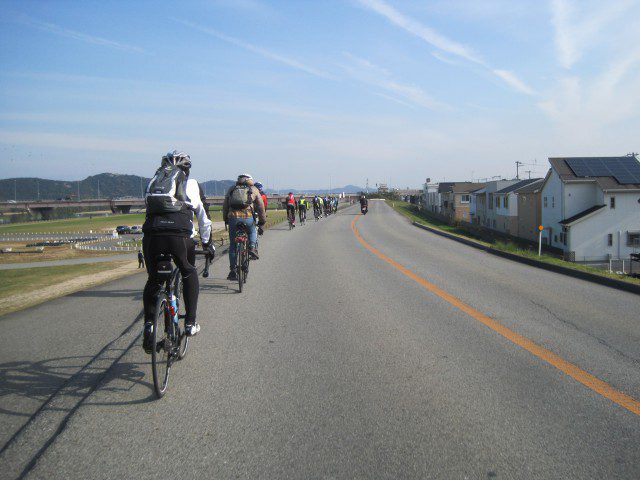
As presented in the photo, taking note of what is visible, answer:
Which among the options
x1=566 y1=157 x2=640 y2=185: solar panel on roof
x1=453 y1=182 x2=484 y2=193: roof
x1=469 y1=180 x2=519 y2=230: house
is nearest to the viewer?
x1=566 y1=157 x2=640 y2=185: solar panel on roof

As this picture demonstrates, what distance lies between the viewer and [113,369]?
4859 millimetres

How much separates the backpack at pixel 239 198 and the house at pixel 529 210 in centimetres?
4681

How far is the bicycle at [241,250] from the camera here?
9.05 metres

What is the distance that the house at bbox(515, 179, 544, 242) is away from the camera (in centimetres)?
5250

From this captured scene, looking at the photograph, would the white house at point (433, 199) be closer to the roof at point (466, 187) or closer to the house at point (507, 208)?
the roof at point (466, 187)

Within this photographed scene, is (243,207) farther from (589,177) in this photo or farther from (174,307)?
(589,177)

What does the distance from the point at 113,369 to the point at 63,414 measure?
100 centimetres

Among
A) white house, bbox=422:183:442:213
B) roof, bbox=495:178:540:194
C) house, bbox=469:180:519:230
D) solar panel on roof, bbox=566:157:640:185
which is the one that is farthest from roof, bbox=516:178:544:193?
white house, bbox=422:183:442:213

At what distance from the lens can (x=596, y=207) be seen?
43875 millimetres

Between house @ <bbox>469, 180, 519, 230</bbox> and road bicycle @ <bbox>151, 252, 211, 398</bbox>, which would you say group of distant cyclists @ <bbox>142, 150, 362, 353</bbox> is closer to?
road bicycle @ <bbox>151, 252, 211, 398</bbox>

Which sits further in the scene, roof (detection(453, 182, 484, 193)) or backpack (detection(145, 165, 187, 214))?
roof (detection(453, 182, 484, 193))

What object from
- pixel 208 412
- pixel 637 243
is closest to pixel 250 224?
pixel 208 412

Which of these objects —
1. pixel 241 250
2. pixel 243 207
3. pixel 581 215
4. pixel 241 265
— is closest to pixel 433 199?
pixel 581 215

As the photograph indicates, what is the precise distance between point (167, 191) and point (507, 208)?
6117 centimetres
